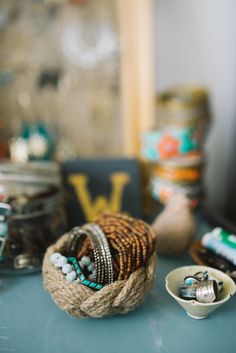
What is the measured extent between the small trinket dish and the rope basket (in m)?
0.05

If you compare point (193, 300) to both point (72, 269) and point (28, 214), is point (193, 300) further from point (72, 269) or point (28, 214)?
point (28, 214)

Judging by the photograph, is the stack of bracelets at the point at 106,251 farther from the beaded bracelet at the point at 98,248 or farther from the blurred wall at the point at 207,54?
the blurred wall at the point at 207,54

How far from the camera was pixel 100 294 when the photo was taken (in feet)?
1.89

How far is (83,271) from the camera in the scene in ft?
2.12

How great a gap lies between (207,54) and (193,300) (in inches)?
32.8

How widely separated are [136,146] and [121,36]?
0.28m

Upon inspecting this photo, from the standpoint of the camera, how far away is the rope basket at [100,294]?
58 centimetres

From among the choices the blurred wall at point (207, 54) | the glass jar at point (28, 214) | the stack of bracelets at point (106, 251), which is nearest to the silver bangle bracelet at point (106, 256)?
the stack of bracelets at point (106, 251)

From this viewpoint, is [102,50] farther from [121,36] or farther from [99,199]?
[99,199]

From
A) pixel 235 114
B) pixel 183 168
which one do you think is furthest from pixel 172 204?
pixel 235 114

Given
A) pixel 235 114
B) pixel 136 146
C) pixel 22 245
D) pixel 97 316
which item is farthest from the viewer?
pixel 235 114

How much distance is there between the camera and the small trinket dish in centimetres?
Result: 59

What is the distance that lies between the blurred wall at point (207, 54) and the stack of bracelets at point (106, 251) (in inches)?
24.6

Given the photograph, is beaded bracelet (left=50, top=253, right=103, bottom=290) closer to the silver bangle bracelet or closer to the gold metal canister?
the silver bangle bracelet
